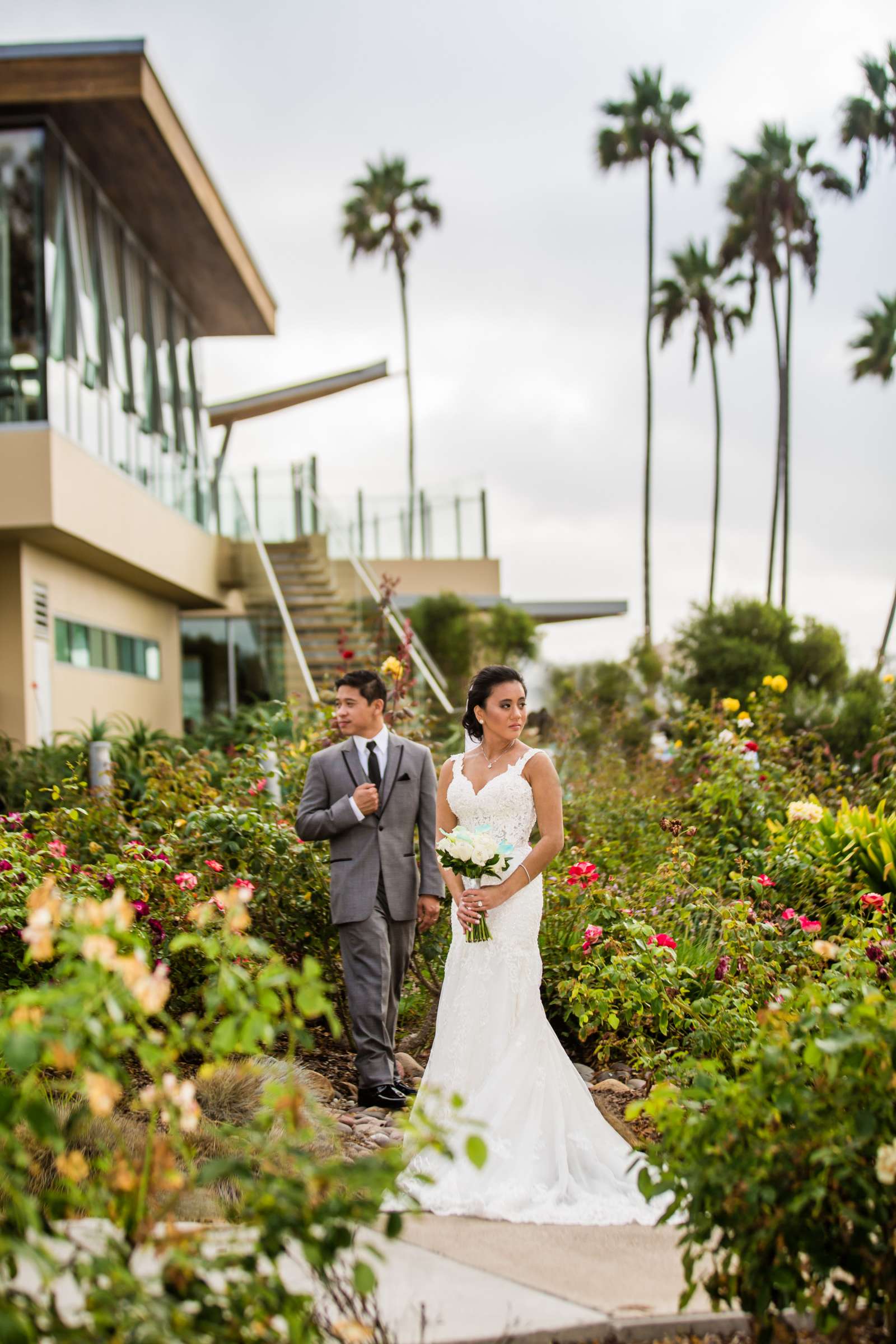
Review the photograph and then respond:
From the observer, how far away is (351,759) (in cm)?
585

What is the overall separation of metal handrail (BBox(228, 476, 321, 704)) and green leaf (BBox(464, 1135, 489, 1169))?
10558 millimetres

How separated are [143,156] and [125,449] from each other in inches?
142

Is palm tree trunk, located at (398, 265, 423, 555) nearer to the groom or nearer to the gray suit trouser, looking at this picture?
the groom

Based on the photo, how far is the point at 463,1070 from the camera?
497 centimetres

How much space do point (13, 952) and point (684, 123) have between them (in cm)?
3095

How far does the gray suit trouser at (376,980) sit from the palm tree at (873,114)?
2976 cm

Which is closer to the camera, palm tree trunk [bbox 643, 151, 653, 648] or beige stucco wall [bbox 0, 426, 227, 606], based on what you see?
beige stucco wall [bbox 0, 426, 227, 606]

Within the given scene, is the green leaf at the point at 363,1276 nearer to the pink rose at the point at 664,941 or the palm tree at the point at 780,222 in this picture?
Answer: the pink rose at the point at 664,941

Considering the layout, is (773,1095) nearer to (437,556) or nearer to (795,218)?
(437,556)

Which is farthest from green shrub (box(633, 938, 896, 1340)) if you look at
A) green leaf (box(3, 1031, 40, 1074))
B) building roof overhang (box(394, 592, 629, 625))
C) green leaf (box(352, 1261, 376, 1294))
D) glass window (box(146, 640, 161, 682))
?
building roof overhang (box(394, 592, 629, 625))

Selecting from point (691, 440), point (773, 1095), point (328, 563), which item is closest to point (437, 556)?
point (328, 563)

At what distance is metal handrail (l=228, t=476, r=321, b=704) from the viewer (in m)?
15.2

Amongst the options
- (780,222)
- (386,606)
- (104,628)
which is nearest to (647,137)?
(780,222)

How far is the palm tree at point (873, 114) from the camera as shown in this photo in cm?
3014
